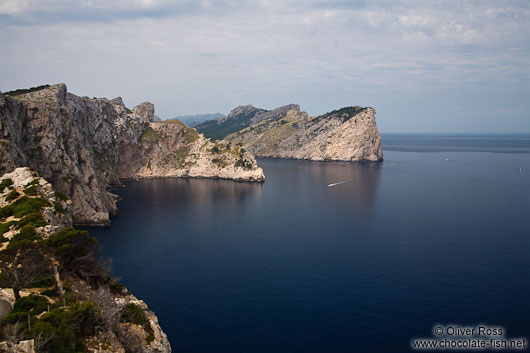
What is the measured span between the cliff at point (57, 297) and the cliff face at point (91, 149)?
3209 cm

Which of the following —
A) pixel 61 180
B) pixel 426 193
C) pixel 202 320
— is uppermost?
pixel 61 180

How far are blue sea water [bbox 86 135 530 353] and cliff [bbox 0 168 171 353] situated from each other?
12.4 metres

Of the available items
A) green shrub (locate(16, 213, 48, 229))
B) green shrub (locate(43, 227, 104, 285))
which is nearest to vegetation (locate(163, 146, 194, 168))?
green shrub (locate(16, 213, 48, 229))

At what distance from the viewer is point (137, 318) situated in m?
37.1

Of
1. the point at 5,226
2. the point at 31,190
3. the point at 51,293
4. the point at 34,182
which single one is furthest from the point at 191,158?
the point at 51,293

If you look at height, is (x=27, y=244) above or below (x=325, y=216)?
above

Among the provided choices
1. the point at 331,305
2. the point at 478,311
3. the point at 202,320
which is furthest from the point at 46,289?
the point at 478,311

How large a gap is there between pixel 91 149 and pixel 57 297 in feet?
396

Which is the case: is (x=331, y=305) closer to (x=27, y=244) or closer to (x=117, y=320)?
(x=117, y=320)

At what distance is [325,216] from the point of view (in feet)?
350

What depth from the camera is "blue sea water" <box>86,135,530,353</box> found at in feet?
161

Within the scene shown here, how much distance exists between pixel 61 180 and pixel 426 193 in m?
121

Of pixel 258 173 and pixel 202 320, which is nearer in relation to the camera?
pixel 202 320

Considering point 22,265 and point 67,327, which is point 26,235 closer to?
point 22,265
